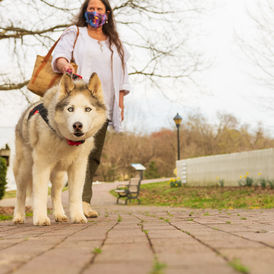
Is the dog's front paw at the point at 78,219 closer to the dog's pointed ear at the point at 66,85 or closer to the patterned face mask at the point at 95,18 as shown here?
the dog's pointed ear at the point at 66,85

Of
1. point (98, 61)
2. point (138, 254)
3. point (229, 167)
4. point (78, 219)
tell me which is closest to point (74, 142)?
point (78, 219)

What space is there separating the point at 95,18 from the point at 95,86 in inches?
58.6

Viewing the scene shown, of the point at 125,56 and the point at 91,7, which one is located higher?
the point at 91,7

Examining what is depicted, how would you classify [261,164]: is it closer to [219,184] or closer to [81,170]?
[219,184]

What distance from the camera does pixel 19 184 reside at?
466 cm

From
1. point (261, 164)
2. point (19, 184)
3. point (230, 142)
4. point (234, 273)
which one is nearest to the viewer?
point (234, 273)

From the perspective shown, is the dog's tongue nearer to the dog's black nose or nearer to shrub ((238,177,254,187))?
the dog's black nose

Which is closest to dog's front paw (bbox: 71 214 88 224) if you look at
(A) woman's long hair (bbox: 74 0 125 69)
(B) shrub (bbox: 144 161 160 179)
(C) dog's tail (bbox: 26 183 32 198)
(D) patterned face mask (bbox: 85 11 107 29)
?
(C) dog's tail (bbox: 26 183 32 198)

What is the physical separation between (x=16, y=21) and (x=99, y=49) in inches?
251

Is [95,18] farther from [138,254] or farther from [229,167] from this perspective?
[229,167]

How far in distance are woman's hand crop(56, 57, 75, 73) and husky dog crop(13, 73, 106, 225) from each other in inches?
15.3

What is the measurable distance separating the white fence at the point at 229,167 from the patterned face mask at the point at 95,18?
31.1 feet

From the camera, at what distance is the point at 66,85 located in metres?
3.83

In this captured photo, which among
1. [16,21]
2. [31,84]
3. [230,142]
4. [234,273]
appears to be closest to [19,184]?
[31,84]
